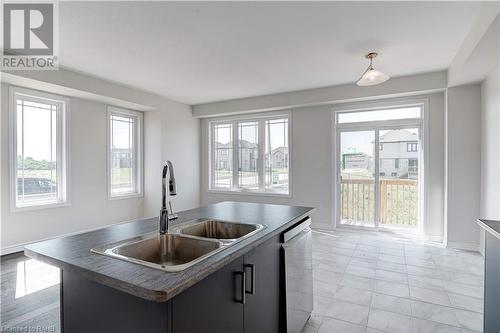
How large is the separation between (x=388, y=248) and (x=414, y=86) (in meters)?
2.62

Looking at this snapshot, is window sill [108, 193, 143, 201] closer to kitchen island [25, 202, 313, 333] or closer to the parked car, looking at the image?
the parked car

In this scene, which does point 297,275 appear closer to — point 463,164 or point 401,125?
point 463,164

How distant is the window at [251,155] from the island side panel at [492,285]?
3.99m

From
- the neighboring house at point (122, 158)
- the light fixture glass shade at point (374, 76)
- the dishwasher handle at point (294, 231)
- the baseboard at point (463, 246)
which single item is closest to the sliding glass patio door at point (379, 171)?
the baseboard at point (463, 246)

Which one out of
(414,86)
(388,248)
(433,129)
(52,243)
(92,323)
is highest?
(414,86)

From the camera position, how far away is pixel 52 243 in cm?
137

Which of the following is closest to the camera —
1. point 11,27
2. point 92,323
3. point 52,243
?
point 92,323

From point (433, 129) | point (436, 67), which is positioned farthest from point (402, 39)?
point (433, 129)

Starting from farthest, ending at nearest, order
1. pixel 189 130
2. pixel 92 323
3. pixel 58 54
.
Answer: pixel 189 130
pixel 58 54
pixel 92 323

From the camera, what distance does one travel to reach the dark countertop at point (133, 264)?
0.91 meters

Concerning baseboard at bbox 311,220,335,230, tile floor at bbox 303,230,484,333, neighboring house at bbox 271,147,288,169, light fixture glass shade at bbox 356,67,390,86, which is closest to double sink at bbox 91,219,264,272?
tile floor at bbox 303,230,484,333

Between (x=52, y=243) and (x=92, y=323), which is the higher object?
(x=52, y=243)

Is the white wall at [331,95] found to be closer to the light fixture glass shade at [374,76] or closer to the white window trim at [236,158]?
the white window trim at [236,158]

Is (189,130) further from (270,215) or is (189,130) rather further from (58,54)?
(270,215)
